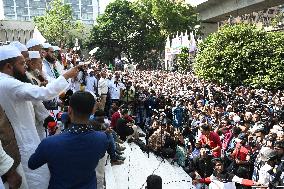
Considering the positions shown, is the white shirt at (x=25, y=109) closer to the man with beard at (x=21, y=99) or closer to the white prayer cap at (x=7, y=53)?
the man with beard at (x=21, y=99)

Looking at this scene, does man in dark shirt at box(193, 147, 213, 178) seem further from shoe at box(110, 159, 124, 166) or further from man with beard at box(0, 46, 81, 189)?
man with beard at box(0, 46, 81, 189)

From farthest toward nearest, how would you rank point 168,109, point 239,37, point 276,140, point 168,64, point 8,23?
point 8,23
point 168,64
point 239,37
point 168,109
point 276,140

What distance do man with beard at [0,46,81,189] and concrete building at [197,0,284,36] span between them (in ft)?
81.4

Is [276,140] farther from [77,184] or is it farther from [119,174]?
[77,184]

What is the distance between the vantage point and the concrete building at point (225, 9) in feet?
89.1

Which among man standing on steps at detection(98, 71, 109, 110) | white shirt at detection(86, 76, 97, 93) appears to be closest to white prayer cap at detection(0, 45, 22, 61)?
white shirt at detection(86, 76, 97, 93)

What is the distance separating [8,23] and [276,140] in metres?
61.6

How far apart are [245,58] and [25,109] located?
1764 centimetres

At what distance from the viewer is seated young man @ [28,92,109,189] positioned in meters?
2.50

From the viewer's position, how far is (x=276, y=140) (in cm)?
770

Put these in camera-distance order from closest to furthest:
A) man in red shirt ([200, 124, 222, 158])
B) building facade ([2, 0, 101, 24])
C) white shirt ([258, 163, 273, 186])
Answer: white shirt ([258, 163, 273, 186]) < man in red shirt ([200, 124, 222, 158]) < building facade ([2, 0, 101, 24])

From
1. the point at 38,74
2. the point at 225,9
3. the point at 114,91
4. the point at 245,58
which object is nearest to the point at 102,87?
the point at 114,91

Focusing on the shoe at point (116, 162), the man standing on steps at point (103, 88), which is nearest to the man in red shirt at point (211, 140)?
the shoe at point (116, 162)

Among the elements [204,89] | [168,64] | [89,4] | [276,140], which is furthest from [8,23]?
[89,4]
